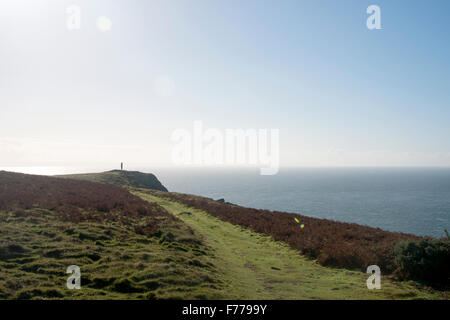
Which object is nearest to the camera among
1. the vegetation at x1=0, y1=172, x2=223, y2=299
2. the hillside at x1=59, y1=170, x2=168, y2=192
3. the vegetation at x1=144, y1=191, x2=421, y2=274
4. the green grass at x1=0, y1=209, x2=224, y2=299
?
the green grass at x1=0, y1=209, x2=224, y2=299

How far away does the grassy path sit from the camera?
1082cm

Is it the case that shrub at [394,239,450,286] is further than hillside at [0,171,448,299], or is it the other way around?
shrub at [394,239,450,286]

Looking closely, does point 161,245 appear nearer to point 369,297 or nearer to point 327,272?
point 327,272

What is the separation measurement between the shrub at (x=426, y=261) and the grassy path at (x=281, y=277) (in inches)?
43.8

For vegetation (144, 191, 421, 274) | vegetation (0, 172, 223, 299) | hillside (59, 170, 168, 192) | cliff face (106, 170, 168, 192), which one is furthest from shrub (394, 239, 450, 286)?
cliff face (106, 170, 168, 192)

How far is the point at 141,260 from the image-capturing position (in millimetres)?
12258

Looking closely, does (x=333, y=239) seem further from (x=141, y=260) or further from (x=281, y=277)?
(x=141, y=260)

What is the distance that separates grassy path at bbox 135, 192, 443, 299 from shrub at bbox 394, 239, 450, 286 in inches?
43.8

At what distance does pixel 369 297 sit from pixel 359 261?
5.76 metres

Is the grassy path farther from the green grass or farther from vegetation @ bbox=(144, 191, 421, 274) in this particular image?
the green grass

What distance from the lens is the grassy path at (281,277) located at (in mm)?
10820

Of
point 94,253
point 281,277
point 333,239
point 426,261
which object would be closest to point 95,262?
point 94,253
